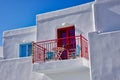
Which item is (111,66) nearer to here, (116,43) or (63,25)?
(116,43)

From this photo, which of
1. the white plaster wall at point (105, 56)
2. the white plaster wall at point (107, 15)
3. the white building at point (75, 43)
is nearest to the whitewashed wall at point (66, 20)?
the white building at point (75, 43)

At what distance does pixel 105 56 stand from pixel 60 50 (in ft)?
9.67

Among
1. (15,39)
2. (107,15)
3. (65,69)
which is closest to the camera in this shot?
(107,15)

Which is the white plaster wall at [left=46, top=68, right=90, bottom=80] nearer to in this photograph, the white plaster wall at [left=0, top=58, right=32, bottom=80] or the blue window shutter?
the white plaster wall at [left=0, top=58, right=32, bottom=80]

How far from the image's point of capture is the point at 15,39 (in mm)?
18203

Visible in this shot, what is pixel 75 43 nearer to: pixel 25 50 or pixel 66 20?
pixel 66 20

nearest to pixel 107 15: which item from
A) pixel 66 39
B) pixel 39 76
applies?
pixel 66 39

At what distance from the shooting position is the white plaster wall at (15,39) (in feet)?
57.8

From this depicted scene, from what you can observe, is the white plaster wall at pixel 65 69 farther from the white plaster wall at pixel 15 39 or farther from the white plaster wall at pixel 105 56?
the white plaster wall at pixel 15 39

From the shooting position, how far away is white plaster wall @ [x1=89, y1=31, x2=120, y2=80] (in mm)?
11531

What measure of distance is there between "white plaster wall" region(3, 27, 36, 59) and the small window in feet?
0.88

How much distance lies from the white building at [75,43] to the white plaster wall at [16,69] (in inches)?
53.0

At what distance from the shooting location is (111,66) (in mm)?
11578

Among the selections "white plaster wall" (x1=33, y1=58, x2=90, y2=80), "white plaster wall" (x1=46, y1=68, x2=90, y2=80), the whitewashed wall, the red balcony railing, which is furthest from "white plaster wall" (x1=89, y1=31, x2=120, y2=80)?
the whitewashed wall
